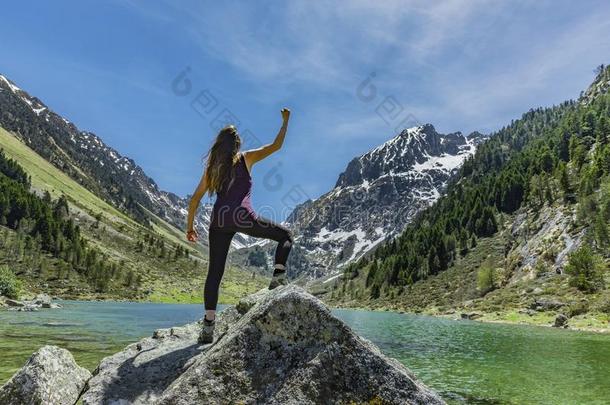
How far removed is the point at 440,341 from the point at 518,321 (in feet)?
140

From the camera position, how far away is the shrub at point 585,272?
8500 cm

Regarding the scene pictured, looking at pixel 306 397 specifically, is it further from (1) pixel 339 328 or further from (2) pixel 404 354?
(2) pixel 404 354

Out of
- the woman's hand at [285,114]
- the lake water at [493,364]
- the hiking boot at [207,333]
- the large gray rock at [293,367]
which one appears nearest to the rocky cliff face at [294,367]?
the large gray rock at [293,367]

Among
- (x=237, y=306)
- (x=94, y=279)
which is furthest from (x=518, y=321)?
(x=94, y=279)

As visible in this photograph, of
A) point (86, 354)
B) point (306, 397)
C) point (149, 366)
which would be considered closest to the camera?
point (306, 397)

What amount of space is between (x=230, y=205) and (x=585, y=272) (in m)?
97.5

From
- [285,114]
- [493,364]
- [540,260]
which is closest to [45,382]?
[285,114]

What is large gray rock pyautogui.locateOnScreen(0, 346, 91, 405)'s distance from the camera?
404 inches

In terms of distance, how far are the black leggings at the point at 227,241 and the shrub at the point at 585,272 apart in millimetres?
94558

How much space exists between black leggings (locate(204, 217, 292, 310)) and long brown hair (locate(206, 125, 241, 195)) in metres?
0.78

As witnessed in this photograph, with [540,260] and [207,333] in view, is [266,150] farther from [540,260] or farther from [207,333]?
[540,260]

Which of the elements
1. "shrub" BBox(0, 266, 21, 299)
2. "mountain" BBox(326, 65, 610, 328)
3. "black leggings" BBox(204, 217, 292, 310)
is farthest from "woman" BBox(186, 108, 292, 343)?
"shrub" BBox(0, 266, 21, 299)

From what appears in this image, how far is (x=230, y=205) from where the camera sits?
8.16 m

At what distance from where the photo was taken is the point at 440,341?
150 feet
